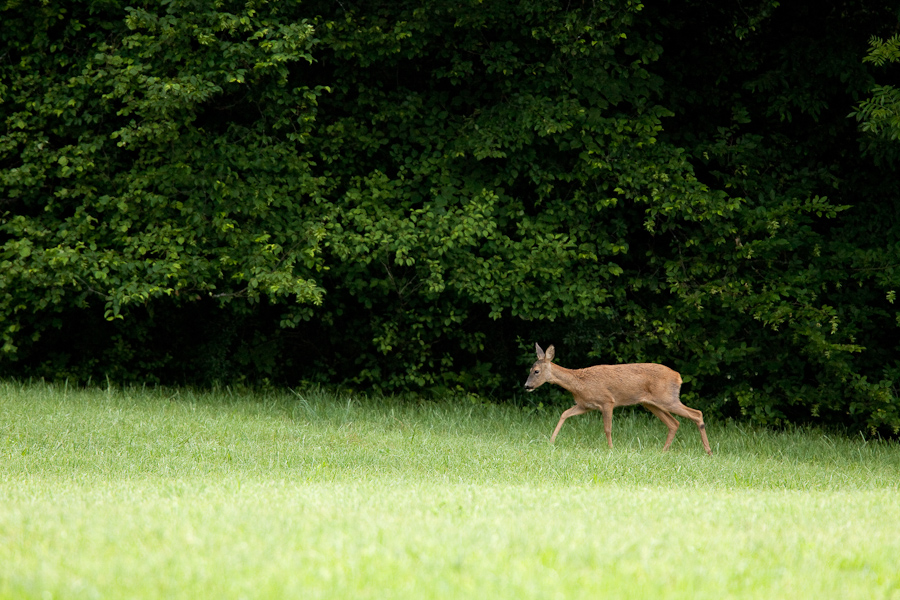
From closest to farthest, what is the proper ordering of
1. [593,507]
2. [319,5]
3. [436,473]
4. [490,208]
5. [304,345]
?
[593,507] < [436,473] < [490,208] < [319,5] < [304,345]

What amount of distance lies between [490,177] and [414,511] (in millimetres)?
7963

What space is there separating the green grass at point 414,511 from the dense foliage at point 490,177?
1957 mm

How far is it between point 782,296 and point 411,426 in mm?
5387

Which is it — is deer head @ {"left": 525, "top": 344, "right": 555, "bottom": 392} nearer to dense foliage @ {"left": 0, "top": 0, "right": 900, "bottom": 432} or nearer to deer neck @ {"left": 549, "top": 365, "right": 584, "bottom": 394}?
Result: deer neck @ {"left": 549, "top": 365, "right": 584, "bottom": 394}

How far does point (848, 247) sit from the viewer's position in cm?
1211

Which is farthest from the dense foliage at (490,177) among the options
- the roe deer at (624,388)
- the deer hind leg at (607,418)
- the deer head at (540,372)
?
the deer hind leg at (607,418)

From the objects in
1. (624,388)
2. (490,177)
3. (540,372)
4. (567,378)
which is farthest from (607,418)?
(490,177)

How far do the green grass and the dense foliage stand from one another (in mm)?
1957

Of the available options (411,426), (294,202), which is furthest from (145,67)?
(411,426)

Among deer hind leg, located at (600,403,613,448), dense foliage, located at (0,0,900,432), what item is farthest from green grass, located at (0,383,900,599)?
dense foliage, located at (0,0,900,432)

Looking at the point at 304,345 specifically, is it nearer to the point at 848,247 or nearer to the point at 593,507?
the point at 848,247

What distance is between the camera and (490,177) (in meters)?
12.7

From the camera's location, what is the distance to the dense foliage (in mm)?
11555

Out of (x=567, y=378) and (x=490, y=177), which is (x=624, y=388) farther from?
(x=490, y=177)
